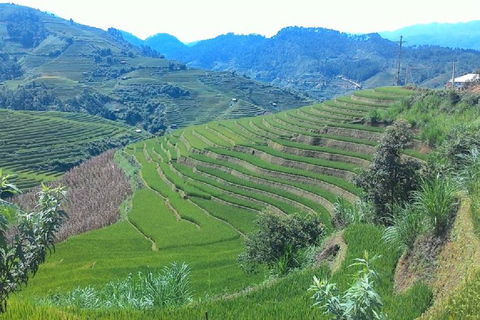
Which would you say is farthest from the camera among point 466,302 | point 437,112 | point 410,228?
point 437,112

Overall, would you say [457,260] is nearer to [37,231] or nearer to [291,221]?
[37,231]

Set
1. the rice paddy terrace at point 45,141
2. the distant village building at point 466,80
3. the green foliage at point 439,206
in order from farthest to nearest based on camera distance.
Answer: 1. the rice paddy terrace at point 45,141
2. the distant village building at point 466,80
3. the green foliage at point 439,206

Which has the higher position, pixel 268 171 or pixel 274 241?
pixel 274 241

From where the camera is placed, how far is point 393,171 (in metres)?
16.7

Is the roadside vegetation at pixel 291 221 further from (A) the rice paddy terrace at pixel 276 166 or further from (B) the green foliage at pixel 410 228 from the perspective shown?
(A) the rice paddy terrace at pixel 276 166

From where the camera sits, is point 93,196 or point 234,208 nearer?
point 234,208

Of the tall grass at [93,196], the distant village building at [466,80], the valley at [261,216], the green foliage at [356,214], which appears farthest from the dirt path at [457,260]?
the distant village building at [466,80]

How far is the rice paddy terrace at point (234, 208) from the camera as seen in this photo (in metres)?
10.1

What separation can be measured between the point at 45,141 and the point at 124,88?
70.7 metres

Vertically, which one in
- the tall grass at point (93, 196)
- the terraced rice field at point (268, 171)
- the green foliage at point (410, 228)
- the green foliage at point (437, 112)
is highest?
the green foliage at point (410, 228)

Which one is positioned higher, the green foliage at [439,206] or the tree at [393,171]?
the green foliage at [439,206]

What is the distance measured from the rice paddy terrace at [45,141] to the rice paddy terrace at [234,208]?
82.9 ft

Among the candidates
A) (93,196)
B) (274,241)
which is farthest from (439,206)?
(93,196)

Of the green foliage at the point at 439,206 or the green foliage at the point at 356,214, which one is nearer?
the green foliage at the point at 439,206
